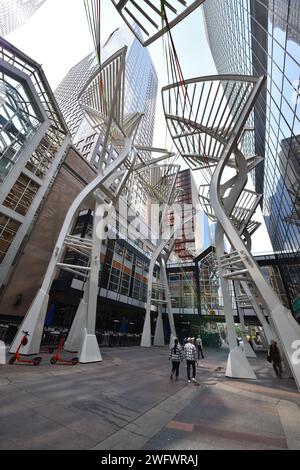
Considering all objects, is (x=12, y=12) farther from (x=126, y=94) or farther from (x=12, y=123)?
(x=12, y=123)

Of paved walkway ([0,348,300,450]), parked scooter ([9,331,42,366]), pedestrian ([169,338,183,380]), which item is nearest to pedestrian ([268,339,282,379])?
paved walkway ([0,348,300,450])

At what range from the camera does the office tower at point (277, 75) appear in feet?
32.4

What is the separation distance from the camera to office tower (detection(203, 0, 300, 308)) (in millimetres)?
9875

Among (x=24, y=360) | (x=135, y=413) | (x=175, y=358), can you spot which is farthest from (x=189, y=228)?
(x=135, y=413)

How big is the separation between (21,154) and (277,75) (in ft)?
74.0

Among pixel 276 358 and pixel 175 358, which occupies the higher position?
pixel 276 358

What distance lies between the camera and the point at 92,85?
1617 centimetres

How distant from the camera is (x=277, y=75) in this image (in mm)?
12031

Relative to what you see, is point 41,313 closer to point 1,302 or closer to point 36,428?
point 36,428

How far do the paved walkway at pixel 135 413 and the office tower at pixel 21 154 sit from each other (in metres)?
15.1

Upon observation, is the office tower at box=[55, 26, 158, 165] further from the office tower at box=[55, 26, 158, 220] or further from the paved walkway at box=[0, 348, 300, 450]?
the paved walkway at box=[0, 348, 300, 450]
